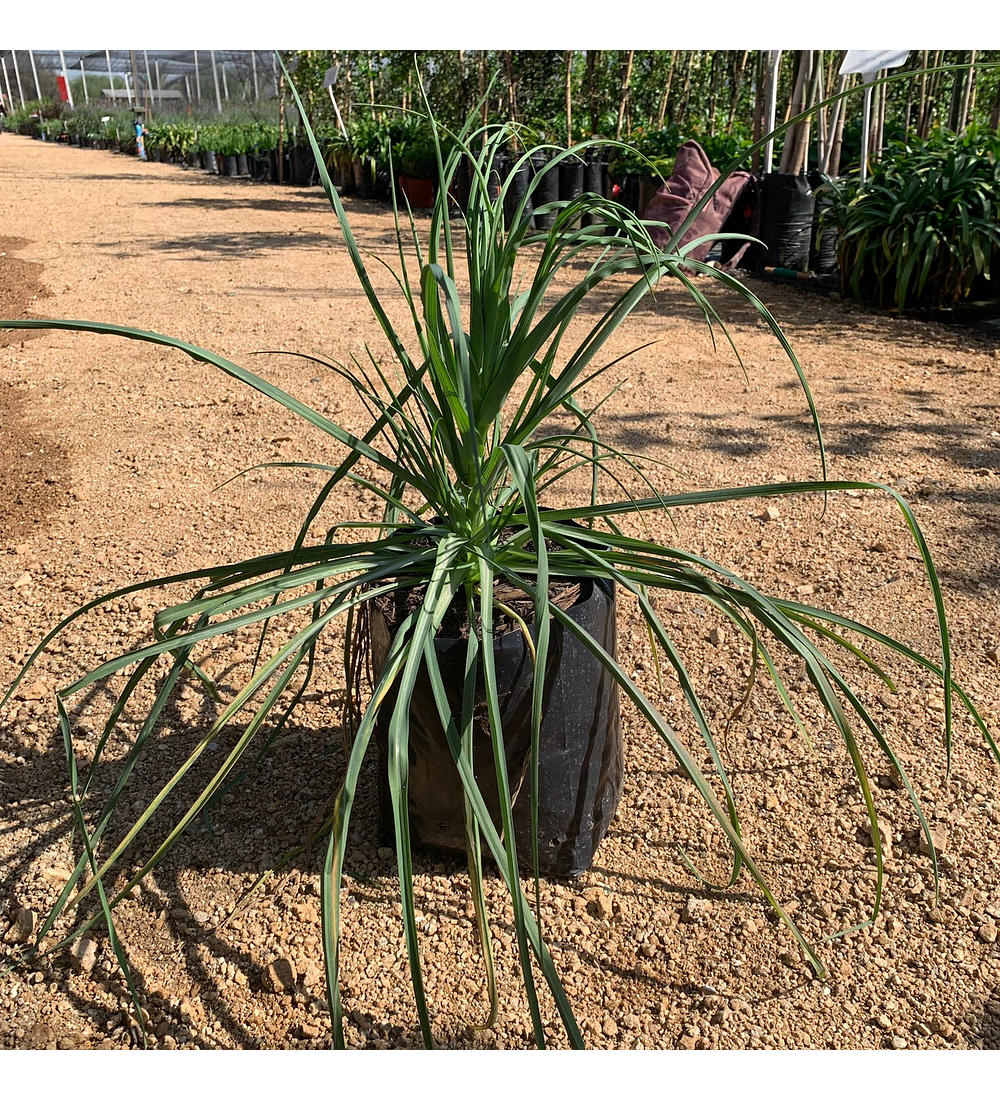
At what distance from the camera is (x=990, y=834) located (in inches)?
58.9

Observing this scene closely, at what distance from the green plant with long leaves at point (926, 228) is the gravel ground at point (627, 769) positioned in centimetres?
61

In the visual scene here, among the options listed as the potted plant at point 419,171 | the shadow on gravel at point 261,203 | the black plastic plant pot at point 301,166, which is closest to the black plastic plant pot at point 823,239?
the potted plant at point 419,171

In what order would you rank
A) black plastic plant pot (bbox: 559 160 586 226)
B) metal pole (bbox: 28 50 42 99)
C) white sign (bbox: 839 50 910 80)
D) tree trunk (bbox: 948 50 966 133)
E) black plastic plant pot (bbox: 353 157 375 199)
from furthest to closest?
metal pole (bbox: 28 50 42 99) < black plastic plant pot (bbox: 353 157 375 199) < black plastic plant pot (bbox: 559 160 586 226) < tree trunk (bbox: 948 50 966 133) < white sign (bbox: 839 50 910 80)

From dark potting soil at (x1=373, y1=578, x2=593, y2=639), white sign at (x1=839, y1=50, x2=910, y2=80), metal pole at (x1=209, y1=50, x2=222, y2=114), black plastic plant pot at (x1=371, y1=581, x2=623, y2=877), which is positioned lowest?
black plastic plant pot at (x1=371, y1=581, x2=623, y2=877)

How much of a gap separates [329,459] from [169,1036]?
79.8 inches

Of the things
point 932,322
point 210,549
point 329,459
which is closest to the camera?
point 210,549

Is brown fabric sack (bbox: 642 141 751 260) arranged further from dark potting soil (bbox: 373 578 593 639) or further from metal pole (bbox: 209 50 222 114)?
metal pole (bbox: 209 50 222 114)

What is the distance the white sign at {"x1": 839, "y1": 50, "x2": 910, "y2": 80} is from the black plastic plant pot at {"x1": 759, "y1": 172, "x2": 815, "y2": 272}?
61cm

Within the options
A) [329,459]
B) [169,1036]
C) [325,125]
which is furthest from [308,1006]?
[325,125]

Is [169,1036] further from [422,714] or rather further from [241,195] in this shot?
[241,195]

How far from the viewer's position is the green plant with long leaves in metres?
4.30

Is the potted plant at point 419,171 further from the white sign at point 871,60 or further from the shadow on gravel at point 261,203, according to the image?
the white sign at point 871,60

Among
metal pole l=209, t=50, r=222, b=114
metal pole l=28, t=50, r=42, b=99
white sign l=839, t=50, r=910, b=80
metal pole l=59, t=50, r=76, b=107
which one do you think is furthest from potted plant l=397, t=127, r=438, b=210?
metal pole l=28, t=50, r=42, b=99

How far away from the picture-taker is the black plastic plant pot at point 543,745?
1252mm
